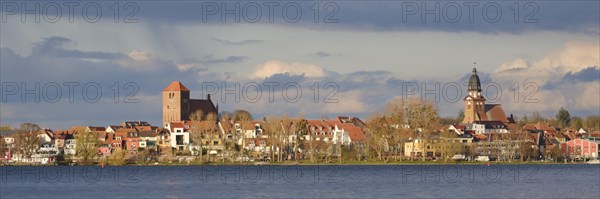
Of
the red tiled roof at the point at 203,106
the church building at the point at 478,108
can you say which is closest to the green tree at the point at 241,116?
the red tiled roof at the point at 203,106

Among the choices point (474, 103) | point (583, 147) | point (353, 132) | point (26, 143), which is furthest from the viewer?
point (474, 103)

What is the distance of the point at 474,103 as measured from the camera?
637ft

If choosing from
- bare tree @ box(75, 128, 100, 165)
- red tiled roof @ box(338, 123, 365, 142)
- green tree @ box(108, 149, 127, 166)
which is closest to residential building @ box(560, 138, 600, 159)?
red tiled roof @ box(338, 123, 365, 142)

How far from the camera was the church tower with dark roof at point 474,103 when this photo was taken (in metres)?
193

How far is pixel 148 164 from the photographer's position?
4845 inches

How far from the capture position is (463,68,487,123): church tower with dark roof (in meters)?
193

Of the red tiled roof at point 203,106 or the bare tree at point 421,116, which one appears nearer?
the bare tree at point 421,116

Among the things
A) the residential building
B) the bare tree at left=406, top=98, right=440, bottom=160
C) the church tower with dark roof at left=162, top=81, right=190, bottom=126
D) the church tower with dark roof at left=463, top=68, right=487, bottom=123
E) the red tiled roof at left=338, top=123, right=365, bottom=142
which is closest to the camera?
the bare tree at left=406, top=98, right=440, bottom=160

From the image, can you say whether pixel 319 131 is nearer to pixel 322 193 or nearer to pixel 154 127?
pixel 154 127

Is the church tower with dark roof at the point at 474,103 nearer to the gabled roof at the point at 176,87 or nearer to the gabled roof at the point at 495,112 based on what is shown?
the gabled roof at the point at 495,112

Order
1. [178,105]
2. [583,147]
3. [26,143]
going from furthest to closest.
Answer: [178,105], [583,147], [26,143]

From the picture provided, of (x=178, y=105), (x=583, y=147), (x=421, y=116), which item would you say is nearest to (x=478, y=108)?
(x=583, y=147)

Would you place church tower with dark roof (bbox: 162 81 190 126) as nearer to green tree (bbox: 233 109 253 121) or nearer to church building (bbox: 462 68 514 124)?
green tree (bbox: 233 109 253 121)

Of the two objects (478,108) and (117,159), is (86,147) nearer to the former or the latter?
(117,159)
